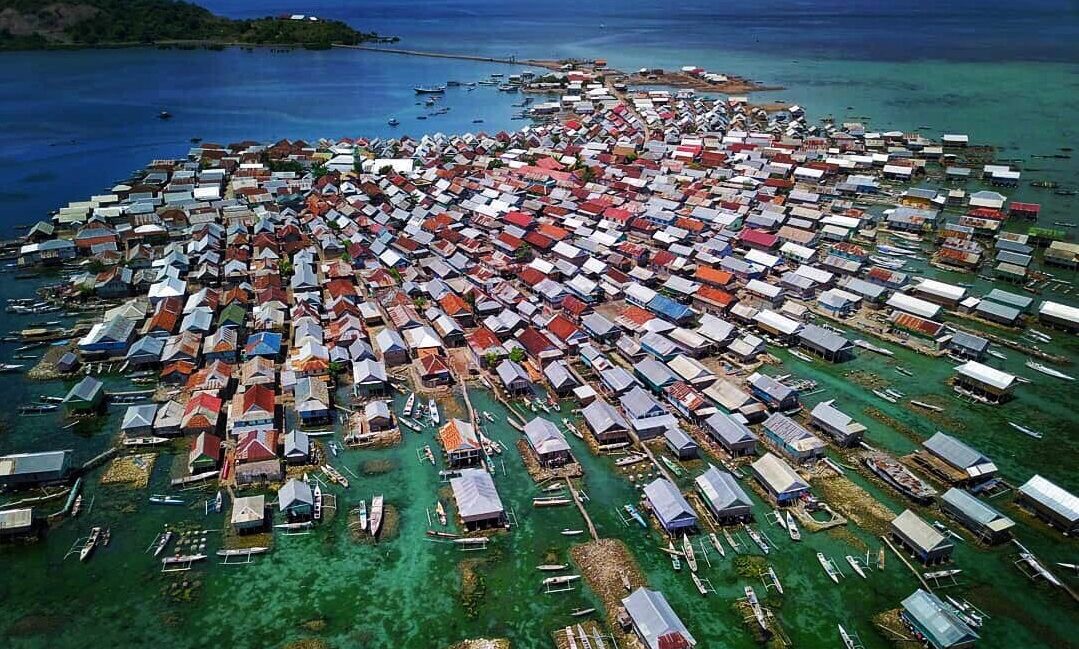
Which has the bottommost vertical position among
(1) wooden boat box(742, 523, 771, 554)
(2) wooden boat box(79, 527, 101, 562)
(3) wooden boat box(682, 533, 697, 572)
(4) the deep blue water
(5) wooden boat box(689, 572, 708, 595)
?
(2) wooden boat box(79, 527, 101, 562)

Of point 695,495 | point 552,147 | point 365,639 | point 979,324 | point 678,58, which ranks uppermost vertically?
point 678,58

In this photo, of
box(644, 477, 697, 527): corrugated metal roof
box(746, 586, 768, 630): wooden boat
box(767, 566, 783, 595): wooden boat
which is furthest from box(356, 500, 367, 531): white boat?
box(767, 566, 783, 595): wooden boat

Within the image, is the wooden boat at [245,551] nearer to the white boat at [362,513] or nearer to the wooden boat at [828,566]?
the white boat at [362,513]

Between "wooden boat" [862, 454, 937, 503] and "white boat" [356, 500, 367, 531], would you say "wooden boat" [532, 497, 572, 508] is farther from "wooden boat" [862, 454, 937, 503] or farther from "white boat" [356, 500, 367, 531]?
"wooden boat" [862, 454, 937, 503]

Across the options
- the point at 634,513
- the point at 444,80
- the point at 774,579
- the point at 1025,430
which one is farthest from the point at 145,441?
the point at 444,80

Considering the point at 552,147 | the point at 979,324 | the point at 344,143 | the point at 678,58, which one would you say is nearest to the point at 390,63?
the point at 678,58

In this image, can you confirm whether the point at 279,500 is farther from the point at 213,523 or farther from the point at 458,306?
the point at 458,306
